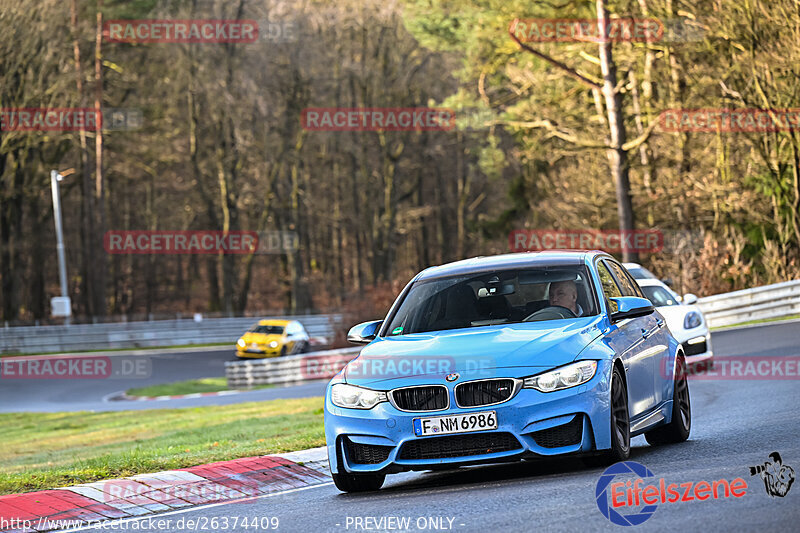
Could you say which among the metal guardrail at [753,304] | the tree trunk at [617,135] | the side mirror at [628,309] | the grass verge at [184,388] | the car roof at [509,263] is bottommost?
the grass verge at [184,388]

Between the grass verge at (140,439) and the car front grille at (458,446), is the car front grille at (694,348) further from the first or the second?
the car front grille at (458,446)

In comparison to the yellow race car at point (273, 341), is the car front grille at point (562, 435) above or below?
above

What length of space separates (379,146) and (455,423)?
56712 millimetres

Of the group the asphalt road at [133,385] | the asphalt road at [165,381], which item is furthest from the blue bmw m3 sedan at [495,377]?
the asphalt road at [133,385]

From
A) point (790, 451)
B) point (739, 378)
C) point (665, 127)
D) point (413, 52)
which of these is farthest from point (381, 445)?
point (413, 52)

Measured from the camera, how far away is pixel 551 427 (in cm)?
807

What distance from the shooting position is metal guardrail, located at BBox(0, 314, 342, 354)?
48.6m

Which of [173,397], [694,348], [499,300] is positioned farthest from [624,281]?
[173,397]

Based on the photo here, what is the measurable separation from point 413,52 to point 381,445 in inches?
2110

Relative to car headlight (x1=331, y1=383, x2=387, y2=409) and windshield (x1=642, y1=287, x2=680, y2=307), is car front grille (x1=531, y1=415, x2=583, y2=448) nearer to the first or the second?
car headlight (x1=331, y1=383, x2=387, y2=409)

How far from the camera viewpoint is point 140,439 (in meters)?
18.7

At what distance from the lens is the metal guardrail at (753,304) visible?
30.5m

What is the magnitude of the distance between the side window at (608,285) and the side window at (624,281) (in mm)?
190

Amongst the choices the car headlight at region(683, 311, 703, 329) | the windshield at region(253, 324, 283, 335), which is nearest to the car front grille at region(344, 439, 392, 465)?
the car headlight at region(683, 311, 703, 329)
